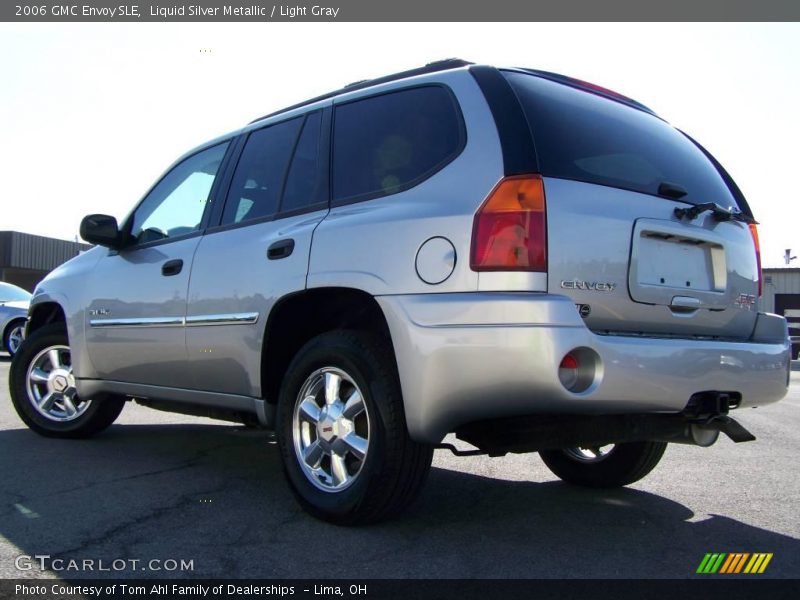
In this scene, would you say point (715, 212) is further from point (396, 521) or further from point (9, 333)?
point (9, 333)

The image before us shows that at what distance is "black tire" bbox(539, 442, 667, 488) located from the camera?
4.18m

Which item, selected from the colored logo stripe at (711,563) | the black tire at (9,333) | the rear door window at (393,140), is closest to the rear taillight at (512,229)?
the rear door window at (393,140)

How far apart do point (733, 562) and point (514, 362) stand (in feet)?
3.91

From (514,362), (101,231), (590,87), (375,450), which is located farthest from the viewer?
(101,231)

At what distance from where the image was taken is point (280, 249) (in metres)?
3.76

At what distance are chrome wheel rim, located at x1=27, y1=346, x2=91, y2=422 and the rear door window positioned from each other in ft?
9.77

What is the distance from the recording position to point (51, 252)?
121 ft

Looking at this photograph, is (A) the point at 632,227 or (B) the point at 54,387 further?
(B) the point at 54,387

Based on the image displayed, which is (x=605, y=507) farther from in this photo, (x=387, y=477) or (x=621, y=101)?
(x=621, y=101)

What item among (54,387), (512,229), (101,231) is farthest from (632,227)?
(54,387)

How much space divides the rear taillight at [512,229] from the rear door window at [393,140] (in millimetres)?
347
